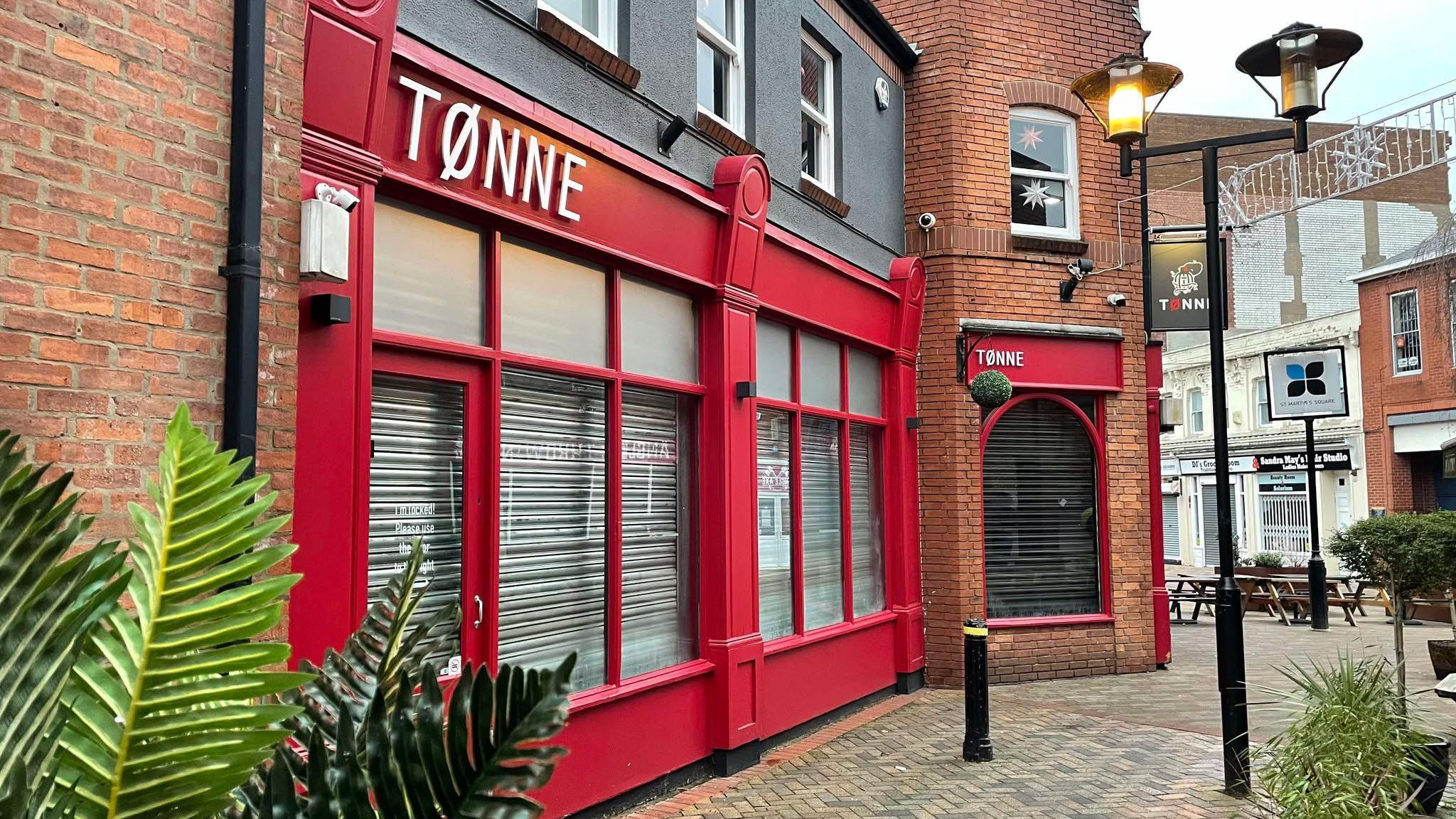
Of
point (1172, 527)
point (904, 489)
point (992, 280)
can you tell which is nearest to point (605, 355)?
point (904, 489)

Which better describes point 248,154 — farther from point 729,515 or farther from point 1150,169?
point 1150,169

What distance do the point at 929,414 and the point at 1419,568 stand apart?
4.63 meters

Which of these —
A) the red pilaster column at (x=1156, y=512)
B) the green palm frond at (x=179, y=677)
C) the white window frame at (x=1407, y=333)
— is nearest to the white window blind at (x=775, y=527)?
the red pilaster column at (x=1156, y=512)

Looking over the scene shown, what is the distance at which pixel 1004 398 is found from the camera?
10.4 m

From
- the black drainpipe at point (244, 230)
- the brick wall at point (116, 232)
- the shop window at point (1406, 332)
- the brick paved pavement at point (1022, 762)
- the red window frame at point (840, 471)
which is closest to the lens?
the brick wall at point (116, 232)

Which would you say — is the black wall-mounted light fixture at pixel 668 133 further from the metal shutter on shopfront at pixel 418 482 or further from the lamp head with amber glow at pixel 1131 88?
the lamp head with amber glow at pixel 1131 88

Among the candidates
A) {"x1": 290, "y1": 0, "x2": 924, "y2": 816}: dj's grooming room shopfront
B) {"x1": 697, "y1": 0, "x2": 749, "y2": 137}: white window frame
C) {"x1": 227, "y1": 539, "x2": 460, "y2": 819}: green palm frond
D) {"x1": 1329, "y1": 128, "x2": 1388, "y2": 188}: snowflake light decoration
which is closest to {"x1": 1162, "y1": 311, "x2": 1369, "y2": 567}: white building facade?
{"x1": 1329, "y1": 128, "x2": 1388, "y2": 188}: snowflake light decoration

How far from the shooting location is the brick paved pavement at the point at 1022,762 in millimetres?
6621

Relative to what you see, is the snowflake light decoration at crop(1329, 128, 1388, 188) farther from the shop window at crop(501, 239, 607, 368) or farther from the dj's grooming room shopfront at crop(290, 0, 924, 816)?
the shop window at crop(501, 239, 607, 368)

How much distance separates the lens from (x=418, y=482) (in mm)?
5289

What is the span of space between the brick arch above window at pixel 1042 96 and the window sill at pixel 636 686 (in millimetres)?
7576

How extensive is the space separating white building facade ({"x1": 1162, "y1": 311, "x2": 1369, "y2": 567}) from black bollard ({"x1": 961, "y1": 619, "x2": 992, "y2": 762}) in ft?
59.5

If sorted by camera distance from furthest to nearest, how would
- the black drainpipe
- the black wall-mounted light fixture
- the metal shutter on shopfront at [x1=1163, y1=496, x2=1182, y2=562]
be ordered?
the metal shutter on shopfront at [x1=1163, y1=496, x2=1182, y2=562], the black wall-mounted light fixture, the black drainpipe

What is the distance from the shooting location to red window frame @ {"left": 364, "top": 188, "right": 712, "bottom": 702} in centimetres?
520
